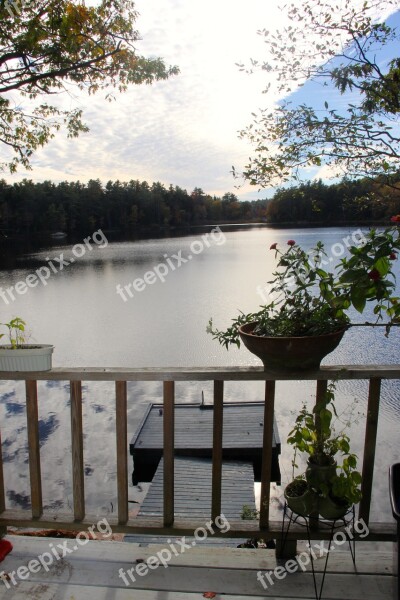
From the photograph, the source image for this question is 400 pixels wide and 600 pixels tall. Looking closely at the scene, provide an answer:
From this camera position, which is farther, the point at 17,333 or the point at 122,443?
the point at 17,333

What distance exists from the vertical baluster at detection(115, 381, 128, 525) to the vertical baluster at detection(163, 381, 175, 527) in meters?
0.15

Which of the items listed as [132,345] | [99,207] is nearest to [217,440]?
[132,345]

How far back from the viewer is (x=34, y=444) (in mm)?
1615

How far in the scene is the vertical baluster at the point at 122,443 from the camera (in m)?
1.54

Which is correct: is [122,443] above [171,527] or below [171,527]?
above

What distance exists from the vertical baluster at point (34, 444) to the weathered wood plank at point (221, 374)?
0.23ft

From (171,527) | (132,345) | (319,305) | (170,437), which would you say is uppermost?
(319,305)

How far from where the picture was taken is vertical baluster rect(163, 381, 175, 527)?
1.52 meters

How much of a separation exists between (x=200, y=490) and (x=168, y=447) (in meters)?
3.17

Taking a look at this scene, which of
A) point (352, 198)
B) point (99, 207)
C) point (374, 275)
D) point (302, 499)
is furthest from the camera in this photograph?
point (99, 207)

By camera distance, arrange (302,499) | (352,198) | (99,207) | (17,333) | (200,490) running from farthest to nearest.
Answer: (99,207)
(200,490)
(352,198)
(17,333)
(302,499)

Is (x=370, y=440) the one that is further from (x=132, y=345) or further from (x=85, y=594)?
(x=132, y=345)

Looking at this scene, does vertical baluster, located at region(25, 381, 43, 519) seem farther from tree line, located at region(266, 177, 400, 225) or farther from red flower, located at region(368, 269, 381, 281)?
tree line, located at region(266, 177, 400, 225)

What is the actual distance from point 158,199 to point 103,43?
130 ft
